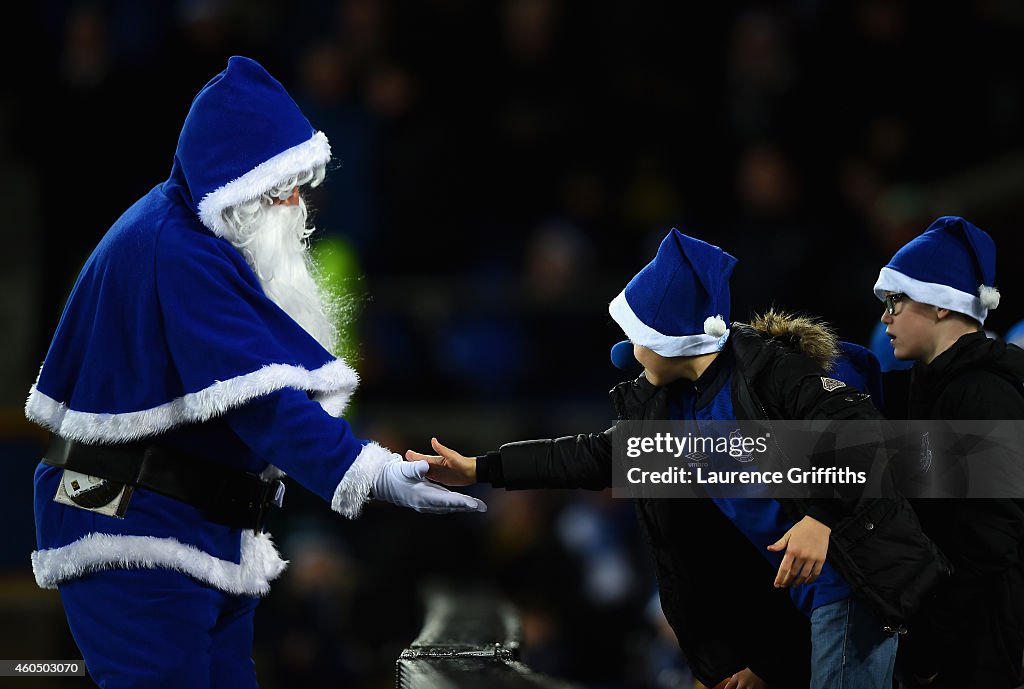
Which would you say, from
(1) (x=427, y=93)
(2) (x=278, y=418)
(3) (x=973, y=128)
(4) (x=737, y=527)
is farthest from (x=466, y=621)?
(3) (x=973, y=128)

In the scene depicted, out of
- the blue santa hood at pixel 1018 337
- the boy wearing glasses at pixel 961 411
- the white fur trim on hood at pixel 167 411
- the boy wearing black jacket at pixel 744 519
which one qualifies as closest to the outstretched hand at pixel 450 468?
the boy wearing black jacket at pixel 744 519

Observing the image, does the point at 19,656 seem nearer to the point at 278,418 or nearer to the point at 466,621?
the point at 466,621

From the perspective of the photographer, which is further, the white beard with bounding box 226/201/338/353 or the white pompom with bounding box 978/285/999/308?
the white pompom with bounding box 978/285/999/308

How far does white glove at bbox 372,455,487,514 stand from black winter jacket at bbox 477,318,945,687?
42cm

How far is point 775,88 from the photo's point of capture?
6727 mm

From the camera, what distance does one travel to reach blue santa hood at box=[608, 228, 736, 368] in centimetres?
295

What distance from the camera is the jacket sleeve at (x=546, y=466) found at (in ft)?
10.1

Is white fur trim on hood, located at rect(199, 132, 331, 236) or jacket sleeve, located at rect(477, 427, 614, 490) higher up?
white fur trim on hood, located at rect(199, 132, 331, 236)

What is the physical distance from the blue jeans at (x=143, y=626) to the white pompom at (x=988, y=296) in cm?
194

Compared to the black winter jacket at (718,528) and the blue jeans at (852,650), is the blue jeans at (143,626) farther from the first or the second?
the blue jeans at (852,650)

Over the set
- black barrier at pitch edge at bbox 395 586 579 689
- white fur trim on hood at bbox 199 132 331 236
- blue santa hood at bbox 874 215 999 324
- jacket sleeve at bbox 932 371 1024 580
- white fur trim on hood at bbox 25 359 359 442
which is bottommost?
black barrier at pitch edge at bbox 395 586 579 689

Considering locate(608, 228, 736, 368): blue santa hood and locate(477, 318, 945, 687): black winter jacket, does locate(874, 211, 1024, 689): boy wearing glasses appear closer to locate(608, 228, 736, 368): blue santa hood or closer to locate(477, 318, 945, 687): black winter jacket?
locate(477, 318, 945, 687): black winter jacket

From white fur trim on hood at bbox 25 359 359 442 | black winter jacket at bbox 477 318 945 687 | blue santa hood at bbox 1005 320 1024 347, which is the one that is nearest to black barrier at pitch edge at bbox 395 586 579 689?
black winter jacket at bbox 477 318 945 687

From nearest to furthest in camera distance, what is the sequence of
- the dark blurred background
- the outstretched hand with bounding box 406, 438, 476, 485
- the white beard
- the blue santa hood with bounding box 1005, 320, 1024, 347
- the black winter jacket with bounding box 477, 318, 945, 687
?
the white beard, the black winter jacket with bounding box 477, 318, 945, 687, the outstretched hand with bounding box 406, 438, 476, 485, the blue santa hood with bounding box 1005, 320, 1024, 347, the dark blurred background
